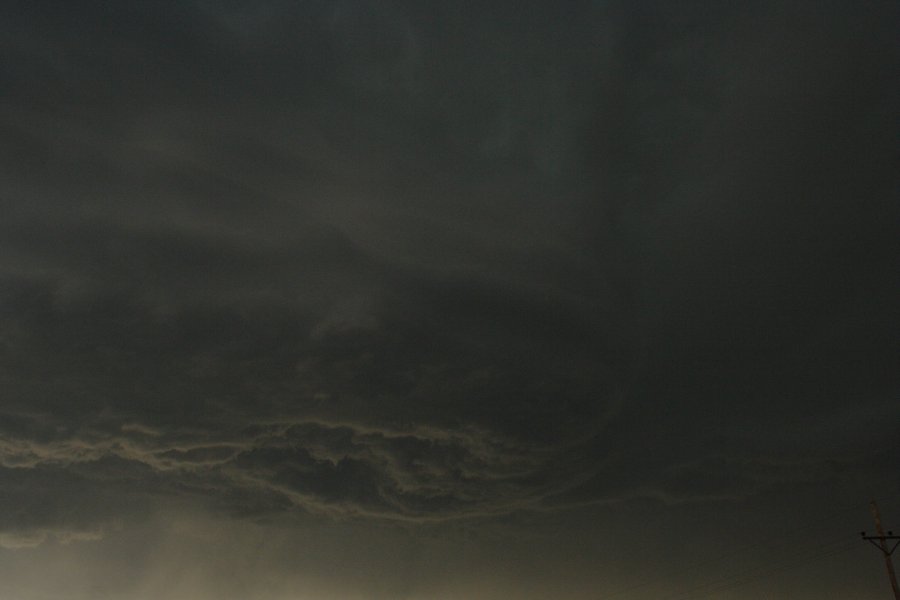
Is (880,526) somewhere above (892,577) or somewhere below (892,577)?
above

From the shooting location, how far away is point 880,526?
75812mm

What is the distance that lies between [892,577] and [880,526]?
A: 978 centimetres

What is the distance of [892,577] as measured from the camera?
223 feet

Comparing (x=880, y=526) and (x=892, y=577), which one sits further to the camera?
(x=880, y=526)
